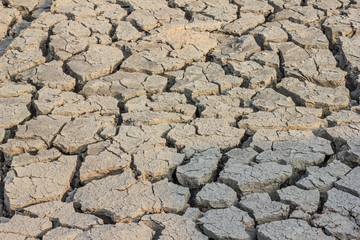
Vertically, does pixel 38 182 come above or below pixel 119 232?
below

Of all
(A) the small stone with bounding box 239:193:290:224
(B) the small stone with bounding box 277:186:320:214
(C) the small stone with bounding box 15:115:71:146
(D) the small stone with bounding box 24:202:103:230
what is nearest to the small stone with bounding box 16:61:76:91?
(C) the small stone with bounding box 15:115:71:146

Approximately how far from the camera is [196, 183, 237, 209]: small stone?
2.43 metres

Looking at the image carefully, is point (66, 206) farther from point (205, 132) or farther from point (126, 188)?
point (205, 132)

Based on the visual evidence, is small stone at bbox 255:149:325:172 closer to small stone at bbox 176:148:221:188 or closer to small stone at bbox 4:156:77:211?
small stone at bbox 176:148:221:188

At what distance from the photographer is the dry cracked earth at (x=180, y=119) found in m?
2.37

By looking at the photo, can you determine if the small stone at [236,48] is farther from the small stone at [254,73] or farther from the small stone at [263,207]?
the small stone at [263,207]

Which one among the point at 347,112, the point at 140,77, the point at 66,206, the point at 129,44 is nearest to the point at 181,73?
the point at 140,77

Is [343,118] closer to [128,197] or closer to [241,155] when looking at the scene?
[241,155]

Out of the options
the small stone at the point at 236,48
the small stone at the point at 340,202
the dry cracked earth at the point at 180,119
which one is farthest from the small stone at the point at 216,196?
the small stone at the point at 236,48

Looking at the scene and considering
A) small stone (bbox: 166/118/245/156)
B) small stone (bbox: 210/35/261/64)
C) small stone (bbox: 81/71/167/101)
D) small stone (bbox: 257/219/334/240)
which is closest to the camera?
small stone (bbox: 257/219/334/240)

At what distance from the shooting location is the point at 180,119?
3.12 metres

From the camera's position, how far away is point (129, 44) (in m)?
3.95

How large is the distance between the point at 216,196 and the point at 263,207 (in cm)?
24

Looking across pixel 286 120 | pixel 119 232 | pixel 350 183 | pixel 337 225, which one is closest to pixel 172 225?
pixel 119 232
